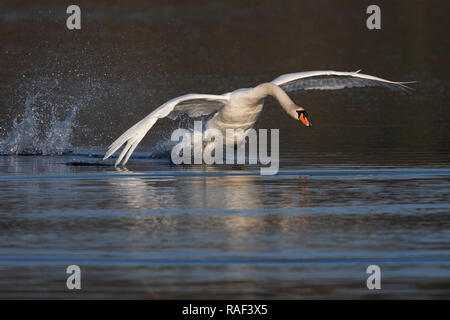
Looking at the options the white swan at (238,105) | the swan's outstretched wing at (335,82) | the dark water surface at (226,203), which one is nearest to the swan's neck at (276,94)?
the white swan at (238,105)

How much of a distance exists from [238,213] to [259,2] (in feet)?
163

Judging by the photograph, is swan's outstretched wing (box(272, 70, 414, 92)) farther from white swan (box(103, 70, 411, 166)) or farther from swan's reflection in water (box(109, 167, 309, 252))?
swan's reflection in water (box(109, 167, 309, 252))

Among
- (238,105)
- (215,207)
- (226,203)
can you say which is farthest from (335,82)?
(215,207)

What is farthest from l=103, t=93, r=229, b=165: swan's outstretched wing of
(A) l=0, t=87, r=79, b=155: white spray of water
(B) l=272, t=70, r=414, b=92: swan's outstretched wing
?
(A) l=0, t=87, r=79, b=155: white spray of water

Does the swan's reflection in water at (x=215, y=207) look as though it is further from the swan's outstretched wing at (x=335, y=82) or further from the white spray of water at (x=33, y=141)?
the white spray of water at (x=33, y=141)

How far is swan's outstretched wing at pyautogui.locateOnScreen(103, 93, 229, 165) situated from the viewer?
1706 cm

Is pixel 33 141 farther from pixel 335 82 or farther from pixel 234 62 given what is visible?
pixel 234 62

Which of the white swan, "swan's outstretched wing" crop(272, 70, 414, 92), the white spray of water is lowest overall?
the white spray of water

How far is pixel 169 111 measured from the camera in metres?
17.3

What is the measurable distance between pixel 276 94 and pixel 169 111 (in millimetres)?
1474

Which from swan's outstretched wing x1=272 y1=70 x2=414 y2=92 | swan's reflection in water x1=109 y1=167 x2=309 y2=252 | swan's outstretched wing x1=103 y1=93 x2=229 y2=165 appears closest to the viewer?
swan's reflection in water x1=109 y1=167 x2=309 y2=252

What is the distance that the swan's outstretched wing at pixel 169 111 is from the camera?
1706cm

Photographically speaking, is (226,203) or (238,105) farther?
(238,105)

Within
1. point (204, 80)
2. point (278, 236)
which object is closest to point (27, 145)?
point (278, 236)
